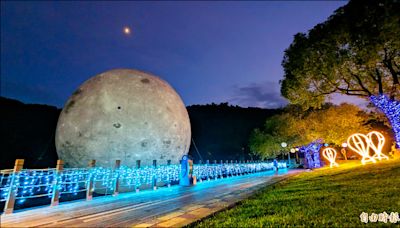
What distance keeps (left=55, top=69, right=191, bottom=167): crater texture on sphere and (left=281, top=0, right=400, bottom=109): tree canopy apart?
9941 millimetres

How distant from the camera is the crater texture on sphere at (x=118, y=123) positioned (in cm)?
1294

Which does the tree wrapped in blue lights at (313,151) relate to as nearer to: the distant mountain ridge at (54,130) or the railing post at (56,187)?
the distant mountain ridge at (54,130)

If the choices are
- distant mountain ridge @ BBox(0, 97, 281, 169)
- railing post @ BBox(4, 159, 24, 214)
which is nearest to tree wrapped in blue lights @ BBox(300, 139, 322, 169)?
distant mountain ridge @ BBox(0, 97, 281, 169)

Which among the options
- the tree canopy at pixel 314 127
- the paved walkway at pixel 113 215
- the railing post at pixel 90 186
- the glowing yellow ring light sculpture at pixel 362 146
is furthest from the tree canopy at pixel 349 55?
the railing post at pixel 90 186

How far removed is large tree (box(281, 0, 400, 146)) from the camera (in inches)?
495

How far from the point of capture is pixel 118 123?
13.0 metres

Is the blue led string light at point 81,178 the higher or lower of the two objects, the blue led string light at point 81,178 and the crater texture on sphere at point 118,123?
the lower

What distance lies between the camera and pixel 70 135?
13.5 meters

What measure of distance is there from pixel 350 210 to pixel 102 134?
11698 mm

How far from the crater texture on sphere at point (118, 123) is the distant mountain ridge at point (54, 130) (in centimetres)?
526

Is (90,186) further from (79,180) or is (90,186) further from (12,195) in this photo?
(12,195)
